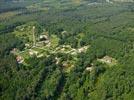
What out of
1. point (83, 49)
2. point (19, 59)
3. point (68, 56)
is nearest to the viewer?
point (68, 56)

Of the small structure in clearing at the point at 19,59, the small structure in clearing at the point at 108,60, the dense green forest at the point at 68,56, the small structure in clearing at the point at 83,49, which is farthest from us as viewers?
the small structure in clearing at the point at 83,49

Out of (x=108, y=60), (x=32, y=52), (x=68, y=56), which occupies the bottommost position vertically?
(x=32, y=52)

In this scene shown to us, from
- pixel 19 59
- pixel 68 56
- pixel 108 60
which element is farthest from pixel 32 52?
pixel 108 60

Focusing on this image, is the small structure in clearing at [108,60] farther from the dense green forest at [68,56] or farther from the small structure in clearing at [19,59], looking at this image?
the small structure in clearing at [19,59]

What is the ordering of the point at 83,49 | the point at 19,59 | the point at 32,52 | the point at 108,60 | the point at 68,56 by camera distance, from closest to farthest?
1. the point at 108,60
2. the point at 68,56
3. the point at 19,59
4. the point at 83,49
5. the point at 32,52

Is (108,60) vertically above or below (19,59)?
above

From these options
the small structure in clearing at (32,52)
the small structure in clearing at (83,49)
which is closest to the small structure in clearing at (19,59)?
the small structure in clearing at (32,52)

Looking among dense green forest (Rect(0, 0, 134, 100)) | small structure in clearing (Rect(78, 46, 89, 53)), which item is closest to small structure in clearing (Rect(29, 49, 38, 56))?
dense green forest (Rect(0, 0, 134, 100))

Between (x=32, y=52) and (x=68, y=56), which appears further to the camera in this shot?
(x=32, y=52)

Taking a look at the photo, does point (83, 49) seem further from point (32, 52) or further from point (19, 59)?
point (19, 59)
